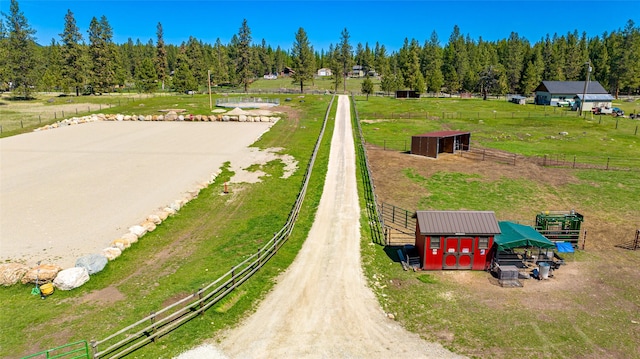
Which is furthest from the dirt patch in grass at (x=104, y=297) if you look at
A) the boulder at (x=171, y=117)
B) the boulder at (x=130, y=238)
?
the boulder at (x=171, y=117)

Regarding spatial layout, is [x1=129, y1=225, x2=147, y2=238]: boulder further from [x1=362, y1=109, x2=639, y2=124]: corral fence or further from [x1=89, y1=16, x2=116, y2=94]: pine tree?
[x1=89, y1=16, x2=116, y2=94]: pine tree

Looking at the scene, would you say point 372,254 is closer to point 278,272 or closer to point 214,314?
point 278,272

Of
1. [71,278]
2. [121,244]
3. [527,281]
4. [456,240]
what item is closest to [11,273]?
[71,278]

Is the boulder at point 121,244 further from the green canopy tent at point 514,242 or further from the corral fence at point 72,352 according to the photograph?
the green canopy tent at point 514,242

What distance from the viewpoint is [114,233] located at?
26625 millimetres

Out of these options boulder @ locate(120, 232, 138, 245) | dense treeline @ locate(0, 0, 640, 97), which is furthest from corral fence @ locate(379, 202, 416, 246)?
dense treeline @ locate(0, 0, 640, 97)

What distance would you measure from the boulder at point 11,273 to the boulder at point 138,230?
6.07 m

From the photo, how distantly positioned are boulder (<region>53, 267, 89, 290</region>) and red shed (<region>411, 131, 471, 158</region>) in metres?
39.7

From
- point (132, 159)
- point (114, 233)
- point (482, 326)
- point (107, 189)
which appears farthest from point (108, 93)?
point (482, 326)

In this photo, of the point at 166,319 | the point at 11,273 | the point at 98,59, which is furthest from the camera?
the point at 98,59

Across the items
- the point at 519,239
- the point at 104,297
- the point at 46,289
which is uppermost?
the point at 519,239

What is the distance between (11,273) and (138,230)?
706 cm

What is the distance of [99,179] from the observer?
128 ft

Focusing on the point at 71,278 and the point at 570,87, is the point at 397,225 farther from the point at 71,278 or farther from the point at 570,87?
the point at 570,87
